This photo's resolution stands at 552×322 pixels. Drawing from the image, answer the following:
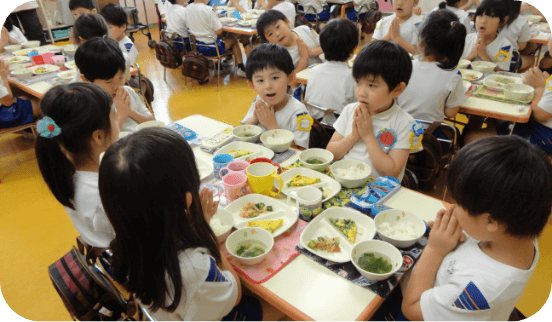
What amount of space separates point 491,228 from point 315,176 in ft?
2.58

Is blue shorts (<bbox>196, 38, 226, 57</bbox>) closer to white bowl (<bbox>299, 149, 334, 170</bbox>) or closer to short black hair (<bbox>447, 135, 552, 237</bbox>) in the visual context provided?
white bowl (<bbox>299, 149, 334, 170</bbox>)

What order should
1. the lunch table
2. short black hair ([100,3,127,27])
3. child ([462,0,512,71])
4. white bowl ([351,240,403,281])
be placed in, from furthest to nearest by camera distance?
short black hair ([100,3,127,27]) → child ([462,0,512,71]) → white bowl ([351,240,403,281]) → the lunch table

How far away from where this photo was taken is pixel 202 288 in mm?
1010

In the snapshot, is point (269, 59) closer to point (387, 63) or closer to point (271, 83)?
point (271, 83)

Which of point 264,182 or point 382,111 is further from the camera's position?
point 382,111

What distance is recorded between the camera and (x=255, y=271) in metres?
1.13

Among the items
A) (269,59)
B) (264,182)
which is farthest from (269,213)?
(269,59)

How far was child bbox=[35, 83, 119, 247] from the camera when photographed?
52.0 inches

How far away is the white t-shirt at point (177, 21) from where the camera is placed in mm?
4848

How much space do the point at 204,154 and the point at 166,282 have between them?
3.16 ft

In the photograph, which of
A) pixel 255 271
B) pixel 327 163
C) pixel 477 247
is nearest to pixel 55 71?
pixel 327 163

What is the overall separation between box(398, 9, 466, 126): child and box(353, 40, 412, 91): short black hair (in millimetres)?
744

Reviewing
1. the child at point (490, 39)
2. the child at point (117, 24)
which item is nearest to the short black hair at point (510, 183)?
the child at point (490, 39)

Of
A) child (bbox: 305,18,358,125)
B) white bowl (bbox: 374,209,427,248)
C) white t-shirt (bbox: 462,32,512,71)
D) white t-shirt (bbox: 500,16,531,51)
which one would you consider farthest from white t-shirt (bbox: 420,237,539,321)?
white t-shirt (bbox: 500,16,531,51)
